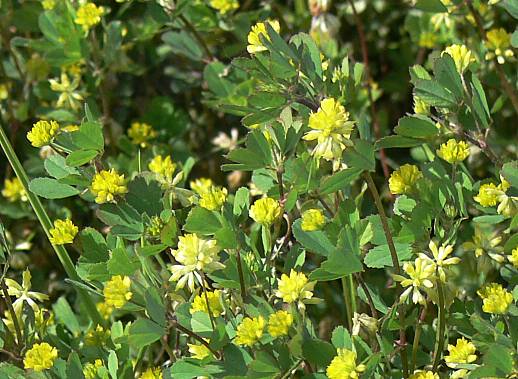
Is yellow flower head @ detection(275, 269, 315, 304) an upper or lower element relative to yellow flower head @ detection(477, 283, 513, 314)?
upper

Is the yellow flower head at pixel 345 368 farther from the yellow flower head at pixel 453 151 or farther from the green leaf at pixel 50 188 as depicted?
the green leaf at pixel 50 188

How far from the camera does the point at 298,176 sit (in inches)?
48.1

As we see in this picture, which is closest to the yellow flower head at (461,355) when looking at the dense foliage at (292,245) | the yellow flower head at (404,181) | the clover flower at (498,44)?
the dense foliage at (292,245)

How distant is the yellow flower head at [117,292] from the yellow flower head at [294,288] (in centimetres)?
20

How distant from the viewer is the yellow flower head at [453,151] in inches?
51.2

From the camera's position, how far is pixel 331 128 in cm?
111

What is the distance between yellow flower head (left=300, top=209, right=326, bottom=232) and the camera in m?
1.20

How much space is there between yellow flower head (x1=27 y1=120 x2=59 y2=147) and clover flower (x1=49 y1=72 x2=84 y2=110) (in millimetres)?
627

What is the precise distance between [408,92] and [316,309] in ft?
2.53

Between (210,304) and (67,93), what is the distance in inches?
34.2

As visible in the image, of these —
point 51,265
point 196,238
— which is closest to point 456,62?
point 196,238

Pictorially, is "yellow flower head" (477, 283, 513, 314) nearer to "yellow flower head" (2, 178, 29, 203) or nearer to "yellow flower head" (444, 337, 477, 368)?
"yellow flower head" (444, 337, 477, 368)

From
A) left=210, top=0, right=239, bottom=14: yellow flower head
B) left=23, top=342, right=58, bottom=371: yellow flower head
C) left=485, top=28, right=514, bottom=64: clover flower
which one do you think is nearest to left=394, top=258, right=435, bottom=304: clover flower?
left=23, top=342, right=58, bottom=371: yellow flower head

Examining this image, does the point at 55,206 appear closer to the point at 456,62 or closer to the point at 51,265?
the point at 51,265
